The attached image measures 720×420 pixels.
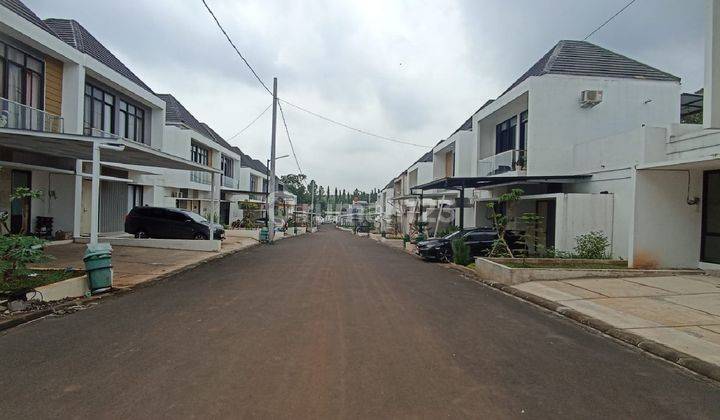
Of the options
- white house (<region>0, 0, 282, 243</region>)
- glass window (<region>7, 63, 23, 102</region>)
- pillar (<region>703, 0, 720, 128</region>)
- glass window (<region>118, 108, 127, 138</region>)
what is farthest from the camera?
glass window (<region>118, 108, 127, 138</region>)

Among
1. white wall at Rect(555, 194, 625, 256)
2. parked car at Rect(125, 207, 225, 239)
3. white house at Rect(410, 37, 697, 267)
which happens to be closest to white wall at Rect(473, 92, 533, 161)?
white house at Rect(410, 37, 697, 267)

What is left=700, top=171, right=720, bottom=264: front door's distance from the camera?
1280cm

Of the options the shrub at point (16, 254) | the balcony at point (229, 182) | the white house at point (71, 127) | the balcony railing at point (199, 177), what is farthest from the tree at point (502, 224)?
the balcony at point (229, 182)

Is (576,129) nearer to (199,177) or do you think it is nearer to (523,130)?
(523,130)

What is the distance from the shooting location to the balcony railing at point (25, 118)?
1476 cm

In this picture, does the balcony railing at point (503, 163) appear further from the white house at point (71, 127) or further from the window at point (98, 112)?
the window at point (98, 112)

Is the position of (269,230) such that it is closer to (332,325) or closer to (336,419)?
(332,325)

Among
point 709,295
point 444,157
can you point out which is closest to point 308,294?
point 709,295

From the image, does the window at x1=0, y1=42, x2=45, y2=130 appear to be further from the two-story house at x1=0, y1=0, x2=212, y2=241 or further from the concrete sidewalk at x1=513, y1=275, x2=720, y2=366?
the concrete sidewalk at x1=513, y1=275, x2=720, y2=366

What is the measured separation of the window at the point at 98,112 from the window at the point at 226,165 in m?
21.3

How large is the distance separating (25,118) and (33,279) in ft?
30.8

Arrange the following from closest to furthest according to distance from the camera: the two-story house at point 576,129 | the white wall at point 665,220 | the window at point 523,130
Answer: the white wall at point 665,220 → the two-story house at point 576,129 → the window at point 523,130

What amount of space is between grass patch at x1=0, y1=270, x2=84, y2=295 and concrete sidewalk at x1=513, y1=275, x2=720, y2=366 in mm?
9832

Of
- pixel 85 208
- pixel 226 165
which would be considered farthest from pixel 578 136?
pixel 226 165
